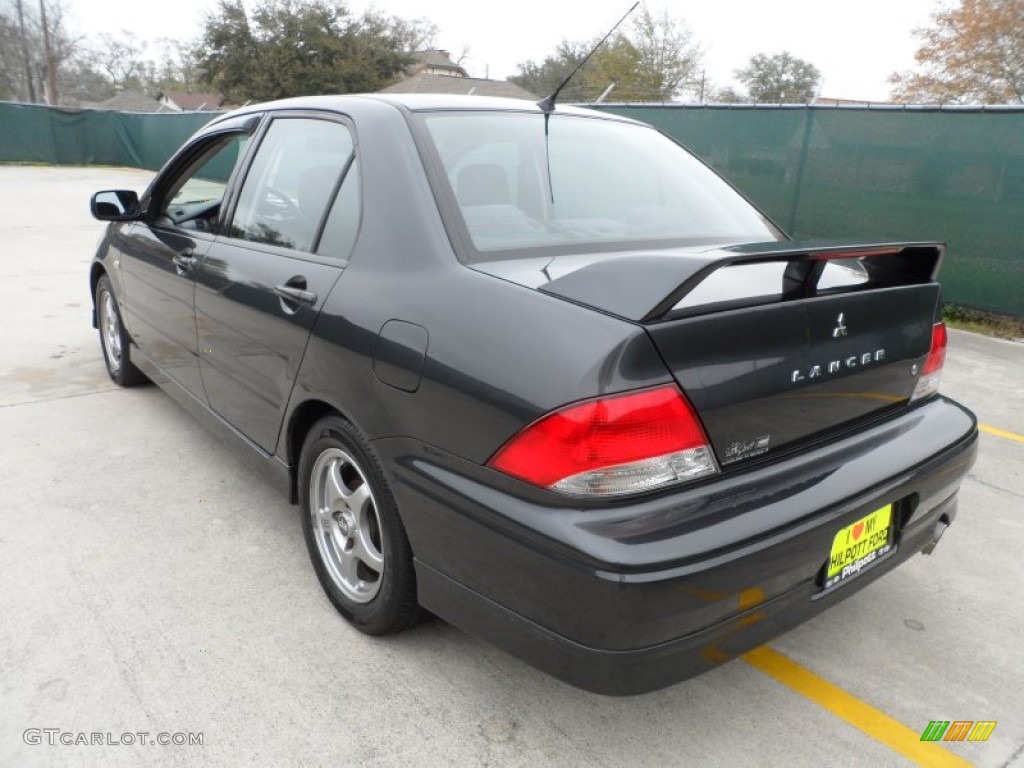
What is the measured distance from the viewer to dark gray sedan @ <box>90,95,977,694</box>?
5.54ft

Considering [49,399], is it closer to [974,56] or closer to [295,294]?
[295,294]

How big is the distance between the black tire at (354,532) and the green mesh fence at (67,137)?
90.7ft

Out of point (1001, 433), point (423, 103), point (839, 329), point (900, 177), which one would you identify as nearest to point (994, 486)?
point (1001, 433)

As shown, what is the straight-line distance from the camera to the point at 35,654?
2365 mm

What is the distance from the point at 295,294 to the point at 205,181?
2229mm

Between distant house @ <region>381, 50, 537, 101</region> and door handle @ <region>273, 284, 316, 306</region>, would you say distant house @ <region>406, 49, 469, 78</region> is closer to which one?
distant house @ <region>381, 50, 537, 101</region>

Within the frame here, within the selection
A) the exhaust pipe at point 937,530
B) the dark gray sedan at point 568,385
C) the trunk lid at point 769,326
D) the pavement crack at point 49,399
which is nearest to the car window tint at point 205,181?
the dark gray sedan at point 568,385

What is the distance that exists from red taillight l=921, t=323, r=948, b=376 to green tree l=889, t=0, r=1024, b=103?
102 feet

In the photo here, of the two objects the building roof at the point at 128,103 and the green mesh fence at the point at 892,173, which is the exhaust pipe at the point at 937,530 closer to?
the green mesh fence at the point at 892,173

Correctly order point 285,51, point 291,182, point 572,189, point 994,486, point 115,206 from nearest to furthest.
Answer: point 572,189, point 291,182, point 994,486, point 115,206, point 285,51

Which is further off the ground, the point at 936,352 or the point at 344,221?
the point at 344,221

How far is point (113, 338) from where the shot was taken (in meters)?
4.82

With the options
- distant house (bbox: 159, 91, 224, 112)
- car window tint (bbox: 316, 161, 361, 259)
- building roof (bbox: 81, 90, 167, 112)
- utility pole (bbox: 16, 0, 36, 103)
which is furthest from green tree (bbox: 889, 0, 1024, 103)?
distant house (bbox: 159, 91, 224, 112)

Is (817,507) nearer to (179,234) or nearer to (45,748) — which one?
(45,748)
